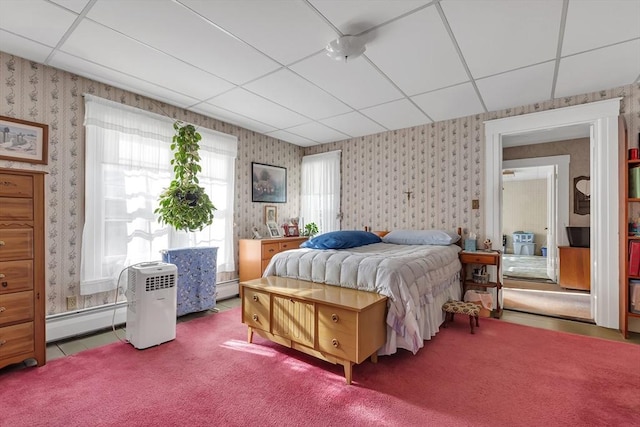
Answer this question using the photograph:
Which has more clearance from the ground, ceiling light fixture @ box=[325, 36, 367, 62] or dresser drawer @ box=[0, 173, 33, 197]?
ceiling light fixture @ box=[325, 36, 367, 62]

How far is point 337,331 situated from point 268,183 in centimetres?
343

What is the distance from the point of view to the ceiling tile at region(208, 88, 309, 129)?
11.5 feet

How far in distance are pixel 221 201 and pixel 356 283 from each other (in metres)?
2.64

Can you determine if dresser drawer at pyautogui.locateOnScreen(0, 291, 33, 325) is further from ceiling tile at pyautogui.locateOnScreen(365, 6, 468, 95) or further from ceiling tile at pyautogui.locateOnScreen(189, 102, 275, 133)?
ceiling tile at pyautogui.locateOnScreen(365, 6, 468, 95)

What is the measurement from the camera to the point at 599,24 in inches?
85.7

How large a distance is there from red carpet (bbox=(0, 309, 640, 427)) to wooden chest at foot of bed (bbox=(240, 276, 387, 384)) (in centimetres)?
19

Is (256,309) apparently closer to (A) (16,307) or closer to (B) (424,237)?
(A) (16,307)

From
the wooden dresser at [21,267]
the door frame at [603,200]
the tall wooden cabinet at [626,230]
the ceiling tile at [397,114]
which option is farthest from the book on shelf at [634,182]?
the wooden dresser at [21,267]

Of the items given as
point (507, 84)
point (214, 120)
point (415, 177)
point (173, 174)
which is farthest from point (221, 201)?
point (507, 84)

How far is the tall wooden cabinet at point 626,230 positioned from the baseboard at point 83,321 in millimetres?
5269

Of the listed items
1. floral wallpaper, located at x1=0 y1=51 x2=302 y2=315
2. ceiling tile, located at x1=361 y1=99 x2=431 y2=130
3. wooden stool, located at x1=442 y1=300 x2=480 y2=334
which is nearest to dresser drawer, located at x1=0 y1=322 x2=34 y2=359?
floral wallpaper, located at x1=0 y1=51 x2=302 y2=315

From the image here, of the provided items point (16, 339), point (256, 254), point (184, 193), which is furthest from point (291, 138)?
point (16, 339)

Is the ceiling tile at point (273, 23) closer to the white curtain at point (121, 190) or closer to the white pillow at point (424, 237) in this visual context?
the white curtain at point (121, 190)

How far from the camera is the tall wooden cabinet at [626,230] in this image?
3000 millimetres
